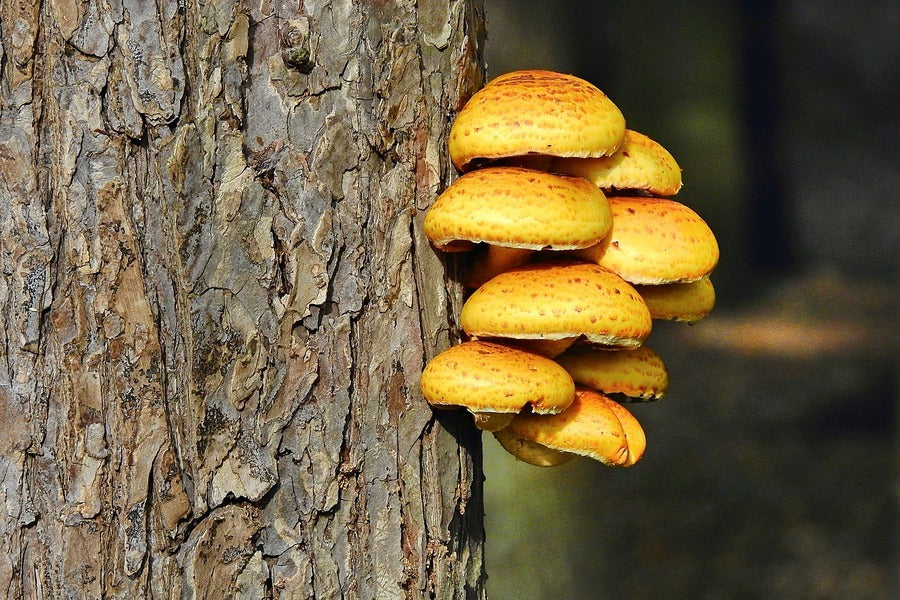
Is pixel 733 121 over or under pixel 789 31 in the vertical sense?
under

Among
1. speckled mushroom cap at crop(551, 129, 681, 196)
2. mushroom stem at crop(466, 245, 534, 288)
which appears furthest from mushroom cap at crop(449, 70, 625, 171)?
mushroom stem at crop(466, 245, 534, 288)

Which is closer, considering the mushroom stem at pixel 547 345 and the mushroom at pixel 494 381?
the mushroom at pixel 494 381

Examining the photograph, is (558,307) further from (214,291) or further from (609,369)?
(214,291)

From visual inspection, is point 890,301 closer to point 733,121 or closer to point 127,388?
point 733,121

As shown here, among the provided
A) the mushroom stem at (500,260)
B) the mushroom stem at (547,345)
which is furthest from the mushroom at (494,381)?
the mushroom stem at (500,260)

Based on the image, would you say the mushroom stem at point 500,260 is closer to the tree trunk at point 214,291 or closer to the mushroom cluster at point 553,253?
the mushroom cluster at point 553,253

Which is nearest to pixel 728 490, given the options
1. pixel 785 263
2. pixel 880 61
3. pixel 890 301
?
pixel 890 301
